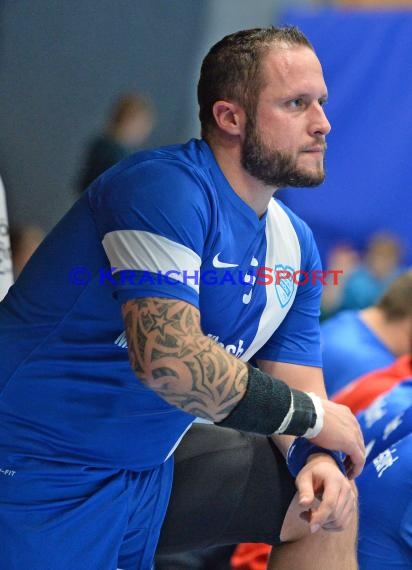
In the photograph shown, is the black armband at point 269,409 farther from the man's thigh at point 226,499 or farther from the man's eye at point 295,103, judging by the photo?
the man's eye at point 295,103

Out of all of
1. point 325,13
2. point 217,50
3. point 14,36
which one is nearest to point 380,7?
point 325,13

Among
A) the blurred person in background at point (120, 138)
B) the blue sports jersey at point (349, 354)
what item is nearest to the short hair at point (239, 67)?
the blue sports jersey at point (349, 354)

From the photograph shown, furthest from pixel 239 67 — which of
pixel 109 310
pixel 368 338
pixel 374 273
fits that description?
pixel 374 273

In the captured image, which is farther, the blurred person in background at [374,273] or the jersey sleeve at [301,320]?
the blurred person in background at [374,273]

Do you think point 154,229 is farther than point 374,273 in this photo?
No

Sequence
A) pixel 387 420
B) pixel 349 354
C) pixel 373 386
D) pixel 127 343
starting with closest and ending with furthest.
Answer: pixel 127 343 → pixel 387 420 → pixel 373 386 → pixel 349 354

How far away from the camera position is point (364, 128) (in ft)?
24.7

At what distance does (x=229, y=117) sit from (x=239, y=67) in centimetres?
11

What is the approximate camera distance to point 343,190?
7625 millimetres

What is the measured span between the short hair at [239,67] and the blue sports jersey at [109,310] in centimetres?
11

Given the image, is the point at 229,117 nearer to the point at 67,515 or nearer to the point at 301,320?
the point at 301,320

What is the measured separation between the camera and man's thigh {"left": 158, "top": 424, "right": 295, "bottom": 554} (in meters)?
2.17

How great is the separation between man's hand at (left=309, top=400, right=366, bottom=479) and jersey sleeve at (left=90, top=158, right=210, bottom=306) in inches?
15.3

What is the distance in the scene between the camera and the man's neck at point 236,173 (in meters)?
2.01
